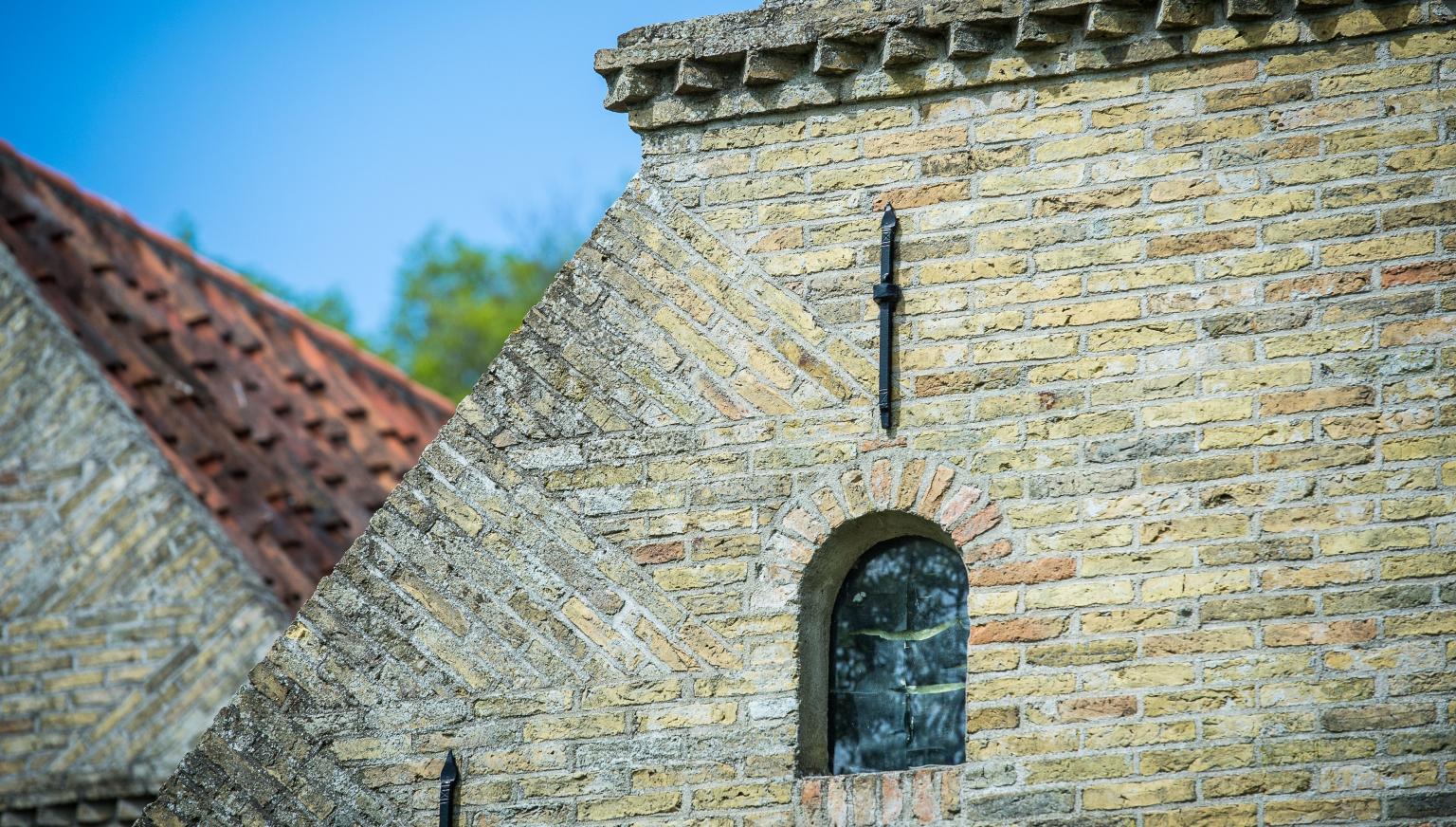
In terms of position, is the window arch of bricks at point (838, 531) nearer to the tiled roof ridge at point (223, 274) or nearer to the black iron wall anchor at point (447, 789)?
the black iron wall anchor at point (447, 789)

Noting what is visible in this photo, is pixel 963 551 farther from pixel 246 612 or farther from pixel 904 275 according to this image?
pixel 246 612

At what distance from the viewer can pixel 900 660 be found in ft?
25.7

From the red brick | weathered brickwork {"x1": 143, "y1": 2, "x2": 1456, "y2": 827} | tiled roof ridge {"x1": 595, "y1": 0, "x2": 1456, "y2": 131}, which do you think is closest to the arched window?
weathered brickwork {"x1": 143, "y1": 2, "x2": 1456, "y2": 827}

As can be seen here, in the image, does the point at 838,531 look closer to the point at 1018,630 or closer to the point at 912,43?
the point at 1018,630

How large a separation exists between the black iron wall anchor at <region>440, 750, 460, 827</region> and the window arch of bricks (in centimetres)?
134

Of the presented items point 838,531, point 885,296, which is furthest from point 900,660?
point 885,296

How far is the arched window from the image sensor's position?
7.72 meters

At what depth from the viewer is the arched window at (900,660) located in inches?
304

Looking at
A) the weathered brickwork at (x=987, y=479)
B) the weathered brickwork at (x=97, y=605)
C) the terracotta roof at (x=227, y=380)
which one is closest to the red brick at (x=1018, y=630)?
the weathered brickwork at (x=987, y=479)

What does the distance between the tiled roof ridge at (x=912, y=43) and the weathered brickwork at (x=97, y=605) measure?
4059mm

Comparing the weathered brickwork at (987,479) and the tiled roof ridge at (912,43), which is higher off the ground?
the tiled roof ridge at (912,43)

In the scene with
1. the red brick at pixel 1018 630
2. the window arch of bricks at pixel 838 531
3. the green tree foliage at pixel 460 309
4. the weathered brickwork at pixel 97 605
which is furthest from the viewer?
the green tree foliage at pixel 460 309

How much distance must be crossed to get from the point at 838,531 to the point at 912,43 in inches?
74.1

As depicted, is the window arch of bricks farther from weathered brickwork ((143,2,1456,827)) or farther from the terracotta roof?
the terracotta roof
